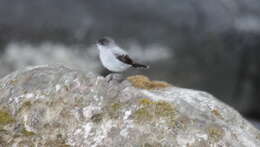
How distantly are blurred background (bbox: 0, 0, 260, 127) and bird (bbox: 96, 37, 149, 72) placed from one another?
5.22 meters

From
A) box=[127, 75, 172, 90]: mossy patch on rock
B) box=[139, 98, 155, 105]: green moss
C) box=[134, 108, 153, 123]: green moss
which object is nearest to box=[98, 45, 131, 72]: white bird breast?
box=[127, 75, 172, 90]: mossy patch on rock

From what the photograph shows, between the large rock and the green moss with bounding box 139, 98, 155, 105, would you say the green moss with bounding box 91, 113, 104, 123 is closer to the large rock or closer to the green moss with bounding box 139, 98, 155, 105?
the large rock

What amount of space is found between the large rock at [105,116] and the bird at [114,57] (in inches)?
30.7

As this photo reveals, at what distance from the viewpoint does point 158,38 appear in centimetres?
1497

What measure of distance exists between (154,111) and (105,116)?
0.62 m

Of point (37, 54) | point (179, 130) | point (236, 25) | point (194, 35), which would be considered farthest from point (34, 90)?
point (236, 25)

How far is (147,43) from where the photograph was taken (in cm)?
1480

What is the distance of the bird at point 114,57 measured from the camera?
798cm

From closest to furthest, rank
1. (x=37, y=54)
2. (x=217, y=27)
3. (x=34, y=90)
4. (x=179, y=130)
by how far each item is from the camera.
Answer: (x=179, y=130)
(x=34, y=90)
(x=37, y=54)
(x=217, y=27)

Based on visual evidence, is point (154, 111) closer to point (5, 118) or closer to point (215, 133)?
point (215, 133)

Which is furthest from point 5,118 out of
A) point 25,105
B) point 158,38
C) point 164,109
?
point 158,38

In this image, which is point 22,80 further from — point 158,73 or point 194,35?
point 194,35

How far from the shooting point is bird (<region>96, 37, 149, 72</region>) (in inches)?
314

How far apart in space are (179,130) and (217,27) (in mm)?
10027
